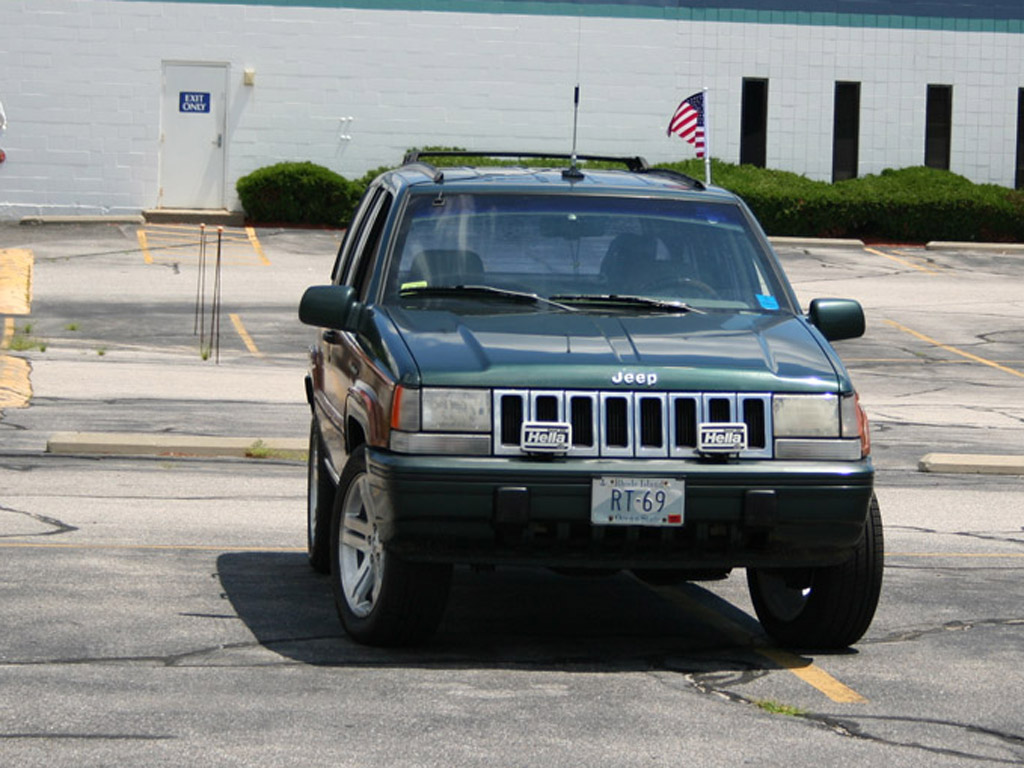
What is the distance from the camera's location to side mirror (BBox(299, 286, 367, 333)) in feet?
24.6

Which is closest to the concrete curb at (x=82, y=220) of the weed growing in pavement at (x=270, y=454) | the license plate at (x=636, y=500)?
the weed growing in pavement at (x=270, y=454)

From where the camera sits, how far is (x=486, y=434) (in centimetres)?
648

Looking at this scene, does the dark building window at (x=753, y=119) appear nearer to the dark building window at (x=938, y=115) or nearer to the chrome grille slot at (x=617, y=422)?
the dark building window at (x=938, y=115)

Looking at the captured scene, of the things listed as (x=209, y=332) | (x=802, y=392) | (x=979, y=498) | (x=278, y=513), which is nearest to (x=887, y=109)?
(x=209, y=332)

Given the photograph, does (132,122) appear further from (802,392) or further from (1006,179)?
(802,392)

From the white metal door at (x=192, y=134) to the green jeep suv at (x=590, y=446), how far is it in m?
29.3

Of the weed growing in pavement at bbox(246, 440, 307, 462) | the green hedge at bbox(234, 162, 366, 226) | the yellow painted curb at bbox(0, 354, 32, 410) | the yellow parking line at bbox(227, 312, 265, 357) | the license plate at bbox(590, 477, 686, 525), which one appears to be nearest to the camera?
the license plate at bbox(590, 477, 686, 525)

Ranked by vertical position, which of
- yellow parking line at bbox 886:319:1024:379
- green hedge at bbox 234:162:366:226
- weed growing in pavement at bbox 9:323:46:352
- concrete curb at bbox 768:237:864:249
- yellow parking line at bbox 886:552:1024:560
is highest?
green hedge at bbox 234:162:366:226

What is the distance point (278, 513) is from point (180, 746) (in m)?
5.50

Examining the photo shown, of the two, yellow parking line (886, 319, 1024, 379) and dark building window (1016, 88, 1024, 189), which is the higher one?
dark building window (1016, 88, 1024, 189)

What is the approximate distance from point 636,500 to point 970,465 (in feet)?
26.4

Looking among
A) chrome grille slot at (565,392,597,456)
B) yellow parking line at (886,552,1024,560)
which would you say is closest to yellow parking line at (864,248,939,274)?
yellow parking line at (886,552,1024,560)

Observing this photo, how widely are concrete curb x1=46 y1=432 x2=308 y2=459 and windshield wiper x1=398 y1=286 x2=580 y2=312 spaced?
588 cm

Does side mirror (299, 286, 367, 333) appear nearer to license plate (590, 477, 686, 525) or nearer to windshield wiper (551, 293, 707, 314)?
windshield wiper (551, 293, 707, 314)
